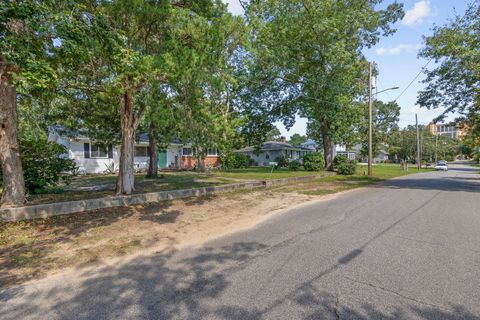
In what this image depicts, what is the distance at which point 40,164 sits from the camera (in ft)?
30.8

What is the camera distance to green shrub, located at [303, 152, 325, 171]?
25.9 meters

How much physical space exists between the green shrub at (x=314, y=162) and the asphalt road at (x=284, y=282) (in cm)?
1978

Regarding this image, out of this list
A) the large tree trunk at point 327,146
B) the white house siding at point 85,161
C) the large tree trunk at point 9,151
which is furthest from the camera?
the large tree trunk at point 327,146

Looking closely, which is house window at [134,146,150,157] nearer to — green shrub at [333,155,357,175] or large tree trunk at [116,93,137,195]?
large tree trunk at [116,93,137,195]

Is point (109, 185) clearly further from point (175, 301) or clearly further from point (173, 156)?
point (173, 156)

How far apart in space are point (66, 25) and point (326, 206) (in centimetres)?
868

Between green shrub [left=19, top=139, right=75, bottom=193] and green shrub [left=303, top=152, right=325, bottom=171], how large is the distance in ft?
67.3

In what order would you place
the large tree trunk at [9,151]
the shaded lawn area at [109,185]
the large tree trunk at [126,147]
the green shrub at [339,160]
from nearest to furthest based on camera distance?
the large tree trunk at [9,151] → the shaded lawn area at [109,185] → the large tree trunk at [126,147] → the green shrub at [339,160]

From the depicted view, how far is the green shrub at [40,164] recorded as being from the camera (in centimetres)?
910

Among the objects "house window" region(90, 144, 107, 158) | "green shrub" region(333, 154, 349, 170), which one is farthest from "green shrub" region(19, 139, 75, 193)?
"green shrub" region(333, 154, 349, 170)

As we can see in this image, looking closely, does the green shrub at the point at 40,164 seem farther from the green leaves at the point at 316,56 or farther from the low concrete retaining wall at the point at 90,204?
the green leaves at the point at 316,56

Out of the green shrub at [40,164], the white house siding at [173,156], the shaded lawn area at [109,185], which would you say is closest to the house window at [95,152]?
the shaded lawn area at [109,185]

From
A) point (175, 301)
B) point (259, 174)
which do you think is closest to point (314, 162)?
point (259, 174)

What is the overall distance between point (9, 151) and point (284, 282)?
24.8 feet
